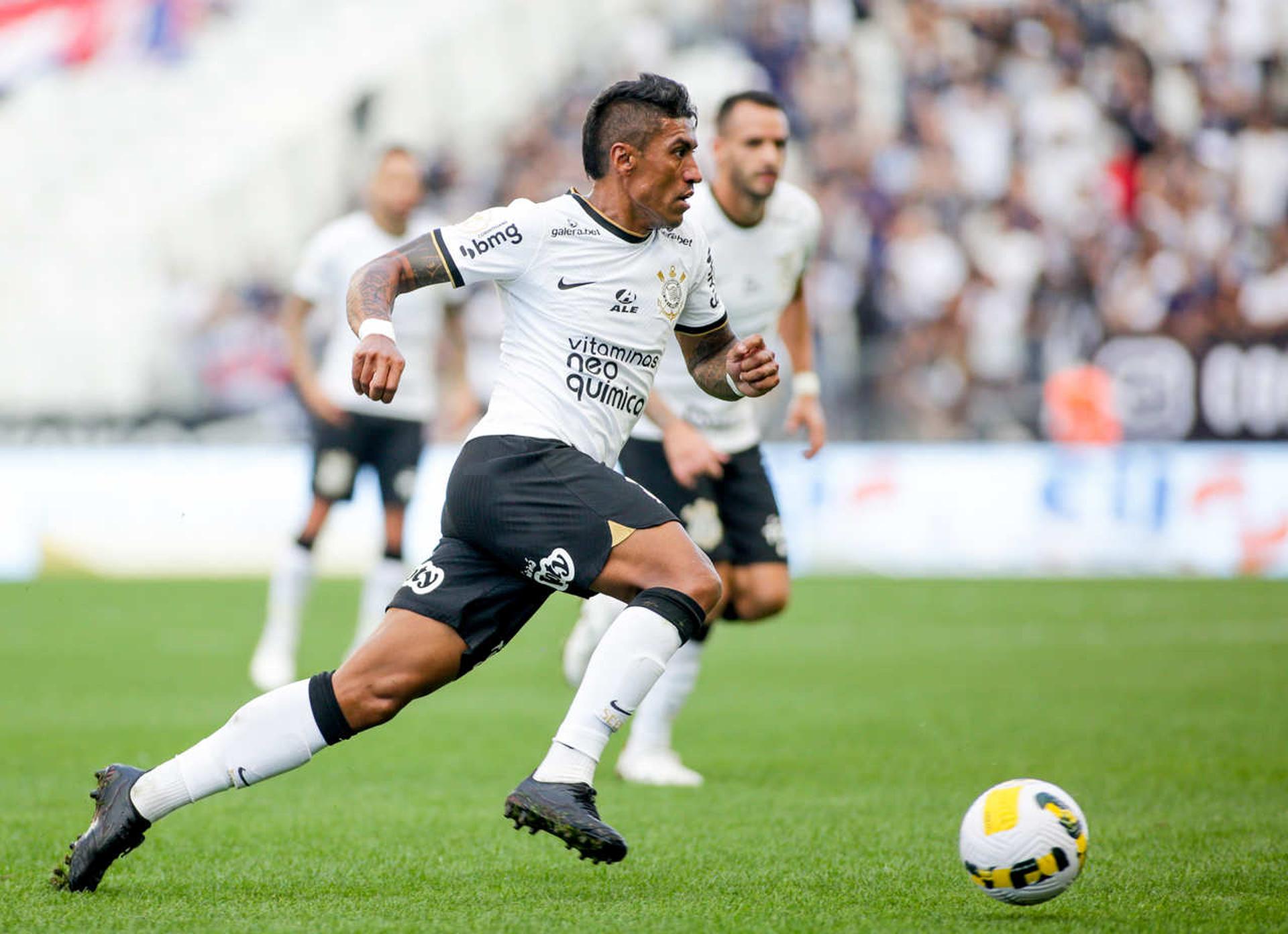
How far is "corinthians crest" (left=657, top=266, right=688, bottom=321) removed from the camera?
516cm

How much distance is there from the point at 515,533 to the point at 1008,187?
16.9m

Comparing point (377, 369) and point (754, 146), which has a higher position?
point (754, 146)

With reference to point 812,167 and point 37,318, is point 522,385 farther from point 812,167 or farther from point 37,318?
point 37,318

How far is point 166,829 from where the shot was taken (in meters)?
6.15

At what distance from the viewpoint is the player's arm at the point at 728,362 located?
4.96 metres

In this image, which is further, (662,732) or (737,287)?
(737,287)

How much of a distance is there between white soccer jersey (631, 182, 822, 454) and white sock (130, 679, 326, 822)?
2.97 m

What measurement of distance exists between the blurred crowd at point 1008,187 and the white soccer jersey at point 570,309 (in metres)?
13.0

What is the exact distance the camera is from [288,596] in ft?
34.6

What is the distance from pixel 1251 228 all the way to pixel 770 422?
21.9 feet

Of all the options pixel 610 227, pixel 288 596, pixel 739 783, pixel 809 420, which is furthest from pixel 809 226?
pixel 288 596

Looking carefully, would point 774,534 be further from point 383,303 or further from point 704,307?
point 383,303

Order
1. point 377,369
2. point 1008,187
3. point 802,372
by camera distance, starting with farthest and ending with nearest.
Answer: point 1008,187
point 802,372
point 377,369

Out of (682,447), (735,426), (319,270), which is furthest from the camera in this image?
(319,270)
